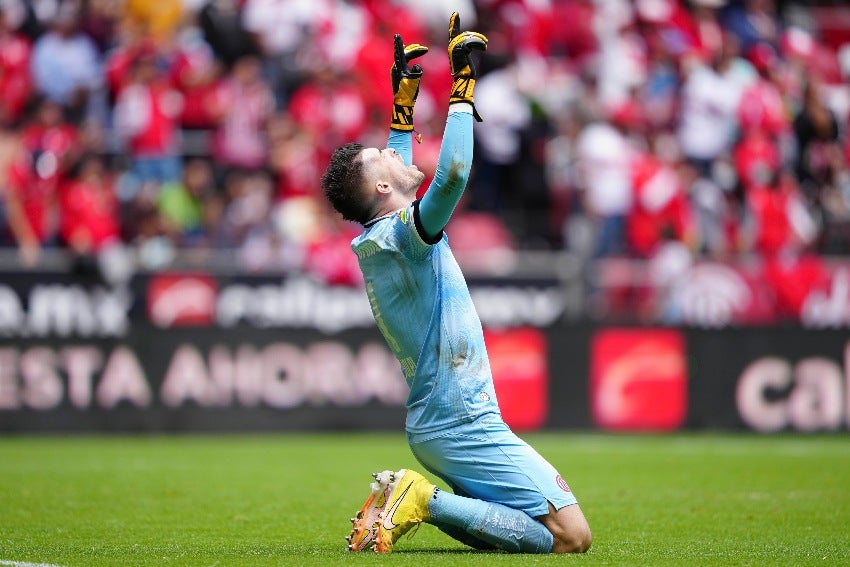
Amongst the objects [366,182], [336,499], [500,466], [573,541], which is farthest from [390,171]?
[336,499]

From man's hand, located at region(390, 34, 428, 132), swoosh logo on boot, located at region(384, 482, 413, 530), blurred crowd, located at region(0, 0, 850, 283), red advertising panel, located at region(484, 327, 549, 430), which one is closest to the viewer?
swoosh logo on boot, located at region(384, 482, 413, 530)

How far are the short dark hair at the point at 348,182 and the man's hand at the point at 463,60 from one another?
625 mm

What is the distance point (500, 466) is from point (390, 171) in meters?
1.53

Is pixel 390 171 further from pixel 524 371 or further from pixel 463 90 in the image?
pixel 524 371

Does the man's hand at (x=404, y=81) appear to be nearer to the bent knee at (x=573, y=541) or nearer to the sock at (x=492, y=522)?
the sock at (x=492, y=522)

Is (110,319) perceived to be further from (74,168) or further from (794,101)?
(794,101)

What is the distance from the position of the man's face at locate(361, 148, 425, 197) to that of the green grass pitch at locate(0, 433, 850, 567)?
1788 millimetres

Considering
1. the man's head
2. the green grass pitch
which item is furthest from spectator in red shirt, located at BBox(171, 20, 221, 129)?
the man's head

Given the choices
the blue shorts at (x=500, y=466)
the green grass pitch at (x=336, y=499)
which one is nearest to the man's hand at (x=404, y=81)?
the blue shorts at (x=500, y=466)

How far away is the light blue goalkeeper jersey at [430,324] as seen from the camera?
6.75 m

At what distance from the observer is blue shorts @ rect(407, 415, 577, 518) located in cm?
673

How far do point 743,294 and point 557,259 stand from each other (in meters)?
2.32

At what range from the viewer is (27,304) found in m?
15.5

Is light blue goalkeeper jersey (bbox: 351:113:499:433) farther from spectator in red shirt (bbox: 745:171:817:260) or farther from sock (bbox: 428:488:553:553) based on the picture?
spectator in red shirt (bbox: 745:171:817:260)
